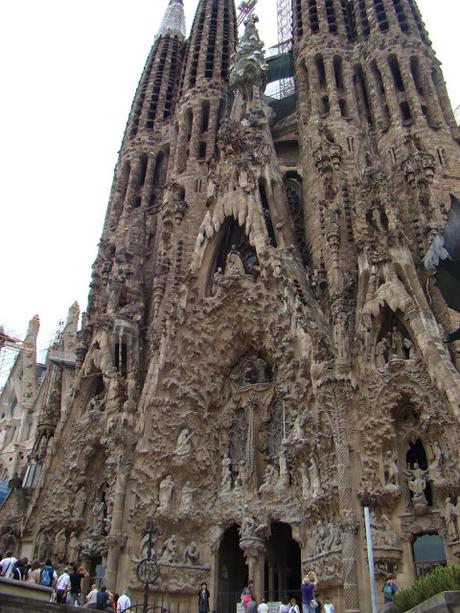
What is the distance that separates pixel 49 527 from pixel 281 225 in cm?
1074

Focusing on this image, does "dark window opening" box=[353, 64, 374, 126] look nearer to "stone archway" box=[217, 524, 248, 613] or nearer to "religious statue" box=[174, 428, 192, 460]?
"religious statue" box=[174, 428, 192, 460]

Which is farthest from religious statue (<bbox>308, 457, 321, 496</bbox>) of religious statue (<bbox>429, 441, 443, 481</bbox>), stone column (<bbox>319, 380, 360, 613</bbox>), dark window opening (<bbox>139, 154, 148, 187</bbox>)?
dark window opening (<bbox>139, 154, 148, 187</bbox>)

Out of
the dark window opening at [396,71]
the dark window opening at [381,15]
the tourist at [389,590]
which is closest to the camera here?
the tourist at [389,590]

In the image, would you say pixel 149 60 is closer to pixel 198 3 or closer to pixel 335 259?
pixel 198 3

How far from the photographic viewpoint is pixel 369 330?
14789 millimetres

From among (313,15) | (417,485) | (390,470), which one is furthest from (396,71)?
(417,485)

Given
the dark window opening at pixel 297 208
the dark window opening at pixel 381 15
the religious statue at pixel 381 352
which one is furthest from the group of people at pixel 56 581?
the dark window opening at pixel 381 15

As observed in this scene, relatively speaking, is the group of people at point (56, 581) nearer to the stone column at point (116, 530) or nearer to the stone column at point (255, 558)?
the stone column at point (116, 530)

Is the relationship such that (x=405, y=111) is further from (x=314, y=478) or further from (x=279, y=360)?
(x=314, y=478)

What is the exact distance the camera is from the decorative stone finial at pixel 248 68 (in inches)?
914

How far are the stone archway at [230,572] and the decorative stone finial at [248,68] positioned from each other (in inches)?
611

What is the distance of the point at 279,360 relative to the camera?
16.3 meters

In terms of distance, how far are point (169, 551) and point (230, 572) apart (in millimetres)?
1946

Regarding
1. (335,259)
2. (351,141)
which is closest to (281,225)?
(335,259)
